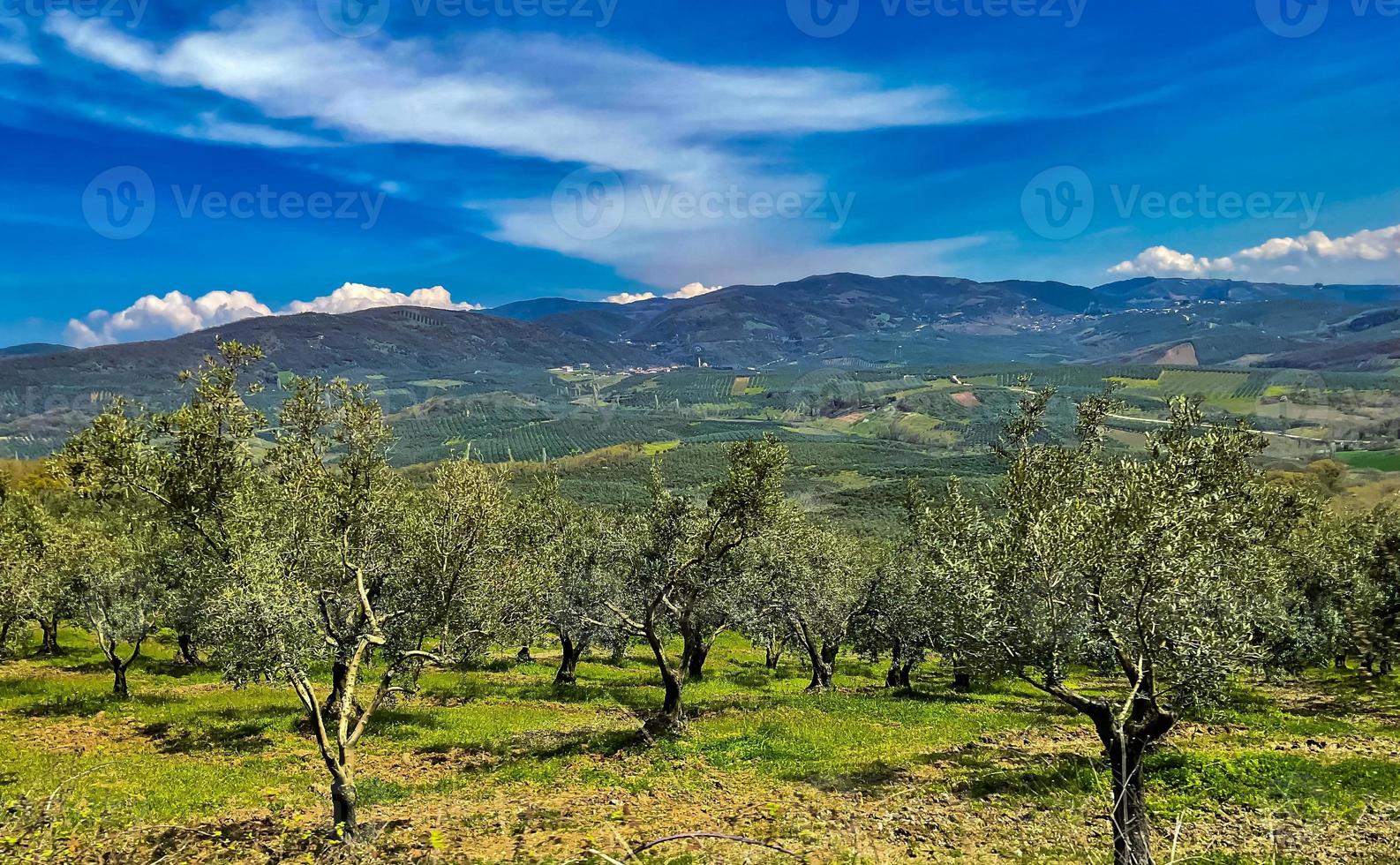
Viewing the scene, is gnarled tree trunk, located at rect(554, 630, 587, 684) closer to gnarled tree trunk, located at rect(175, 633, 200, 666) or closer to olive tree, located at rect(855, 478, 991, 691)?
gnarled tree trunk, located at rect(175, 633, 200, 666)

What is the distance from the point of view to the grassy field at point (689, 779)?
1925 centimetres

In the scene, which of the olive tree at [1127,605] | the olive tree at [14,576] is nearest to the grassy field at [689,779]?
Result: the olive tree at [1127,605]

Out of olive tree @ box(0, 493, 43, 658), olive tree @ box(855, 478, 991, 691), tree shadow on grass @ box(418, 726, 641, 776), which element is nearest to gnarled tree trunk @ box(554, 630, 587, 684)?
tree shadow on grass @ box(418, 726, 641, 776)

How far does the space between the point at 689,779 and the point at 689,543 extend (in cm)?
1022

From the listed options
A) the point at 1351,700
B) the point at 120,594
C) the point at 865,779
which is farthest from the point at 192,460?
the point at 1351,700

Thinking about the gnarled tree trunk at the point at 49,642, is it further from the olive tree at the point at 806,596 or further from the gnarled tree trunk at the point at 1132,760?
the gnarled tree trunk at the point at 1132,760

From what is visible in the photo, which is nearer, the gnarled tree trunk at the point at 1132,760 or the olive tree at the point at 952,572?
the gnarled tree trunk at the point at 1132,760

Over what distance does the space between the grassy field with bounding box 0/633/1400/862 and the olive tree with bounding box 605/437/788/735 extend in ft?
17.6

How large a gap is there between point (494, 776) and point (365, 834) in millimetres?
8090

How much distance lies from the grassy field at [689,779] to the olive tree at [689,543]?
5.35 m

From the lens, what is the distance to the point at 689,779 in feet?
85.0

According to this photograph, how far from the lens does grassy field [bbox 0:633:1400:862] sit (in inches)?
758

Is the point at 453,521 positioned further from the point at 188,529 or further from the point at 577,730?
the point at 577,730

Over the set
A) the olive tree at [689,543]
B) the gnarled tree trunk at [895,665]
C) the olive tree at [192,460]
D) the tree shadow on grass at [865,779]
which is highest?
the olive tree at [192,460]
